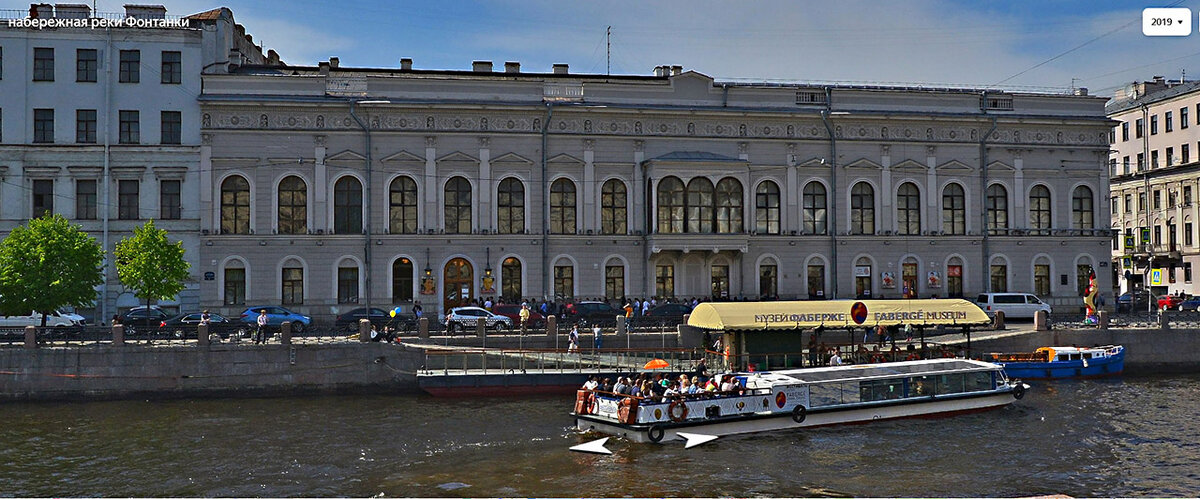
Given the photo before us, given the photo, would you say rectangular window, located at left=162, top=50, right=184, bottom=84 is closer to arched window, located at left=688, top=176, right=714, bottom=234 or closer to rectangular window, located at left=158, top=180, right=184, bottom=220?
rectangular window, located at left=158, top=180, right=184, bottom=220

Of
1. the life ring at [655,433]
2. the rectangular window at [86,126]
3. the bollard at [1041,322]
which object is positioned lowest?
the life ring at [655,433]

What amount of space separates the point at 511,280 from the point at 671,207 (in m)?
8.67

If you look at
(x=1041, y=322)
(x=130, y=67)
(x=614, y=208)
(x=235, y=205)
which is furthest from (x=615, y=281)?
(x=130, y=67)

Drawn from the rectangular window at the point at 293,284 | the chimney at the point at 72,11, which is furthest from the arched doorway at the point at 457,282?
the chimney at the point at 72,11

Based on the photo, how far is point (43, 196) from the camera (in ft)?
157

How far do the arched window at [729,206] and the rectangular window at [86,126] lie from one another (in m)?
29.5

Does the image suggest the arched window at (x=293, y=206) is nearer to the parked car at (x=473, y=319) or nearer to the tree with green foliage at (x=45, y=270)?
the tree with green foliage at (x=45, y=270)

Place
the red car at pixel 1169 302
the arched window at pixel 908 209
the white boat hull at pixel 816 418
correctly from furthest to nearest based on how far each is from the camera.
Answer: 1. the red car at pixel 1169 302
2. the arched window at pixel 908 209
3. the white boat hull at pixel 816 418

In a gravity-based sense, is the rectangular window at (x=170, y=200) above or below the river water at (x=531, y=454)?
above

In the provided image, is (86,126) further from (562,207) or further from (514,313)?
(562,207)

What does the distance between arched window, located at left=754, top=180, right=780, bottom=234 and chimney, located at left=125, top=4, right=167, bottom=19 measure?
99.7ft

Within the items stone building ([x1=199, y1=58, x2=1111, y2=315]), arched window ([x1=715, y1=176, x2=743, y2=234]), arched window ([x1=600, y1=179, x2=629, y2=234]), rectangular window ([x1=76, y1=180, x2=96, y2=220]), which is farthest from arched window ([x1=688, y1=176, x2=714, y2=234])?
rectangular window ([x1=76, y1=180, x2=96, y2=220])

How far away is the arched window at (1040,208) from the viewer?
182ft

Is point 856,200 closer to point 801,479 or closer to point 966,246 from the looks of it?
point 966,246
